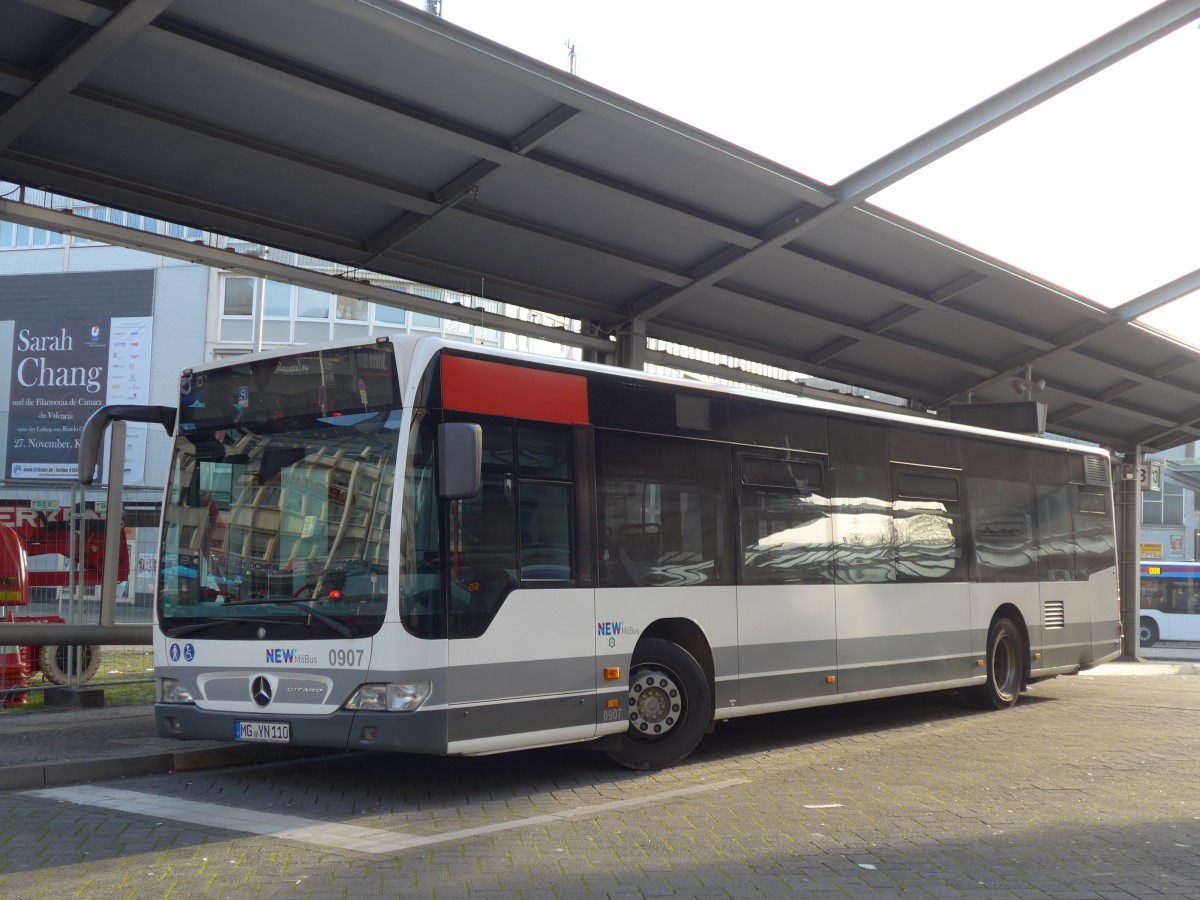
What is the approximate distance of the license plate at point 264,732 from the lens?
8398 millimetres

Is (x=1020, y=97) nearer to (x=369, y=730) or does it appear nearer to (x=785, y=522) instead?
(x=785, y=522)

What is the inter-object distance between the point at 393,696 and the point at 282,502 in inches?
63.2

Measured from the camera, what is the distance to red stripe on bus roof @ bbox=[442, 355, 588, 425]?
8.59 meters

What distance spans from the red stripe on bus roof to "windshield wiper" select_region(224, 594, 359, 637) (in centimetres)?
158

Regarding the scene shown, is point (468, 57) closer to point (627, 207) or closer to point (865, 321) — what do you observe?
point (627, 207)

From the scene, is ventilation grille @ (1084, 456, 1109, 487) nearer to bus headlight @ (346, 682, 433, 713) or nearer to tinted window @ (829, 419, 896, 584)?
tinted window @ (829, 419, 896, 584)

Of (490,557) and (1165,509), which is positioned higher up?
(1165,509)

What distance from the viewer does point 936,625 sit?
44.8 feet

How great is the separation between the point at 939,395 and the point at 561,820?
16.7 metres

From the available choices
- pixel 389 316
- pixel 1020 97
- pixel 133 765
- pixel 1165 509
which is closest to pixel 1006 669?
pixel 1020 97

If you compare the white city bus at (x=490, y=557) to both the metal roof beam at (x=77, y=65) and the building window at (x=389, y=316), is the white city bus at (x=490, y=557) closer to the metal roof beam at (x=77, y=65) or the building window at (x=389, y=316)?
the metal roof beam at (x=77, y=65)

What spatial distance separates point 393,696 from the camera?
8.04 m

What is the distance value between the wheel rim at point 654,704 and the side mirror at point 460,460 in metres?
2.52

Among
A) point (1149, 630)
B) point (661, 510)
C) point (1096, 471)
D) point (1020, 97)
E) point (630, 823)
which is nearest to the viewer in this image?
point (630, 823)
